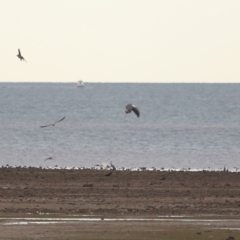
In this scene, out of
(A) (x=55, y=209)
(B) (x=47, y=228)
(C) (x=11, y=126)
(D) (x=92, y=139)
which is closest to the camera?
(B) (x=47, y=228)

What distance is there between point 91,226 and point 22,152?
80.5 feet

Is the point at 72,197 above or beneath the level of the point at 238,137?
beneath

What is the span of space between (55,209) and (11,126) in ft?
156

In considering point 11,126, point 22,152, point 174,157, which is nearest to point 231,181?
point 174,157

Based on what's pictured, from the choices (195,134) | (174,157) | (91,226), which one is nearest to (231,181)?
(91,226)

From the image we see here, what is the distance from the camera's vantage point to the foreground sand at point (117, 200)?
19.3 m

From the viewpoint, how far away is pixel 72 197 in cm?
2458

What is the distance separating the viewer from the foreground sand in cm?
1934

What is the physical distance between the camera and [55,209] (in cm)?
2239

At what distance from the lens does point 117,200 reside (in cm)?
2400

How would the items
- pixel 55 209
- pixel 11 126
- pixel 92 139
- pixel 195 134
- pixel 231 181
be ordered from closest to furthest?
pixel 55 209 < pixel 231 181 < pixel 92 139 < pixel 195 134 < pixel 11 126

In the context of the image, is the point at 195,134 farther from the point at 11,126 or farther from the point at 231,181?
the point at 231,181

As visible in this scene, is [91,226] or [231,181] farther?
[231,181]

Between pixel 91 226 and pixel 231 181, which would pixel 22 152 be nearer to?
pixel 231 181
